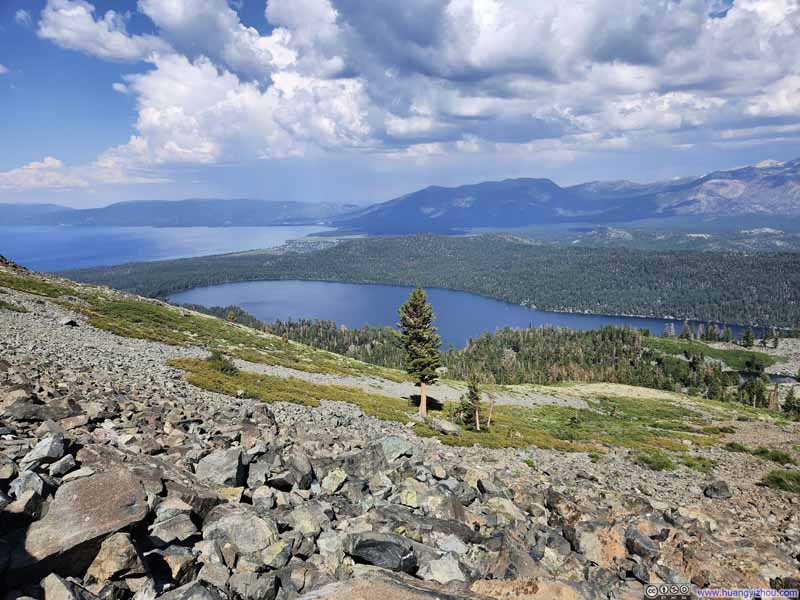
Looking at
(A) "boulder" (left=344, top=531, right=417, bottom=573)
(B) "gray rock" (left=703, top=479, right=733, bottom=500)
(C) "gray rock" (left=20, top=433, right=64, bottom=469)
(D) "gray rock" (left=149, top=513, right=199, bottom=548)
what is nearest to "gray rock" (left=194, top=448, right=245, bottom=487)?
(D) "gray rock" (left=149, top=513, right=199, bottom=548)

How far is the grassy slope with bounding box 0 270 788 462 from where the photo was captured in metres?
40.9

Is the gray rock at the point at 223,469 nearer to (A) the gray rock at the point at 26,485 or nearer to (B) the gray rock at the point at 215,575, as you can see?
(B) the gray rock at the point at 215,575

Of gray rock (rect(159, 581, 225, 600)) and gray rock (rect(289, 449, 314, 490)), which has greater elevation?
gray rock (rect(159, 581, 225, 600))

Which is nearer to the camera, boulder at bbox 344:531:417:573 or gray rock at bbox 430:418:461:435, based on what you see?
boulder at bbox 344:531:417:573

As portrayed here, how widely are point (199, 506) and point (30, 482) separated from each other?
417cm

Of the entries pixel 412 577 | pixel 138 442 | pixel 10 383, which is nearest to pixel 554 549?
pixel 412 577

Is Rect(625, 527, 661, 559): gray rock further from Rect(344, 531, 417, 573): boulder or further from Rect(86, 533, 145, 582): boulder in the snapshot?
Rect(86, 533, 145, 582): boulder

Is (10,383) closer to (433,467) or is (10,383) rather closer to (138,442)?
(138,442)

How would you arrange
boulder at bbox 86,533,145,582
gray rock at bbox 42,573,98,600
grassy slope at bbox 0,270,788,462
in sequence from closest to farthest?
gray rock at bbox 42,573,98,600, boulder at bbox 86,533,145,582, grassy slope at bbox 0,270,788,462

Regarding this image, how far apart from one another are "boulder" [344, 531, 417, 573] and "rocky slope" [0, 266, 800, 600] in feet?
0.13

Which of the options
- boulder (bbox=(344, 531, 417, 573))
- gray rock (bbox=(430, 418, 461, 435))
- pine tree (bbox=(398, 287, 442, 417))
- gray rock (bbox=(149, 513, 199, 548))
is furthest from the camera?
pine tree (bbox=(398, 287, 442, 417))

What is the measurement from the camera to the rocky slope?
10.3 meters

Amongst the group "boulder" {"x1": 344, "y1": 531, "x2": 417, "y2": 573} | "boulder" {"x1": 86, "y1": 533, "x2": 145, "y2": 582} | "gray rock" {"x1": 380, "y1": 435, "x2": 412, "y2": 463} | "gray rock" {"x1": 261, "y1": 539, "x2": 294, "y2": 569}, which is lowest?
"gray rock" {"x1": 380, "y1": 435, "x2": 412, "y2": 463}

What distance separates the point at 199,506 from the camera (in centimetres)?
1302
